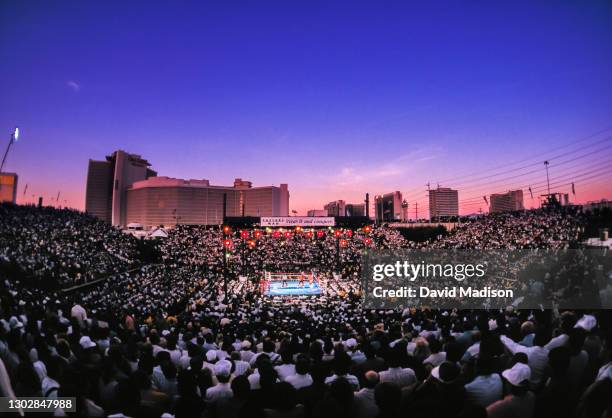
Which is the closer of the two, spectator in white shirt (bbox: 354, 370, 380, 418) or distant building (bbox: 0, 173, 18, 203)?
spectator in white shirt (bbox: 354, 370, 380, 418)

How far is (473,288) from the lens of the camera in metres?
19.5

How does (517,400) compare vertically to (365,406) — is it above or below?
above

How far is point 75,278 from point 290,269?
75.3ft

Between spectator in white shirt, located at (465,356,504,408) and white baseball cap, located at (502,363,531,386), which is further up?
white baseball cap, located at (502,363,531,386)

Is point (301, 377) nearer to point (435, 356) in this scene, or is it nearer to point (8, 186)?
point (435, 356)

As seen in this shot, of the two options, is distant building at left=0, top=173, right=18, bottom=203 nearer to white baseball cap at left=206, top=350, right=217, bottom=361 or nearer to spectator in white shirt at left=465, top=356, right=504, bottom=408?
white baseball cap at left=206, top=350, right=217, bottom=361

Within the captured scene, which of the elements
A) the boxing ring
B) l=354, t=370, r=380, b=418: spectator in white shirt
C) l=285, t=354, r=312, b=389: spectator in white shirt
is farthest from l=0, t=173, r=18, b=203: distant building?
l=354, t=370, r=380, b=418: spectator in white shirt

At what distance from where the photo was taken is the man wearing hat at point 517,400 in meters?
3.14

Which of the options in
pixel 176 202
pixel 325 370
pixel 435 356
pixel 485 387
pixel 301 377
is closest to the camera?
pixel 485 387

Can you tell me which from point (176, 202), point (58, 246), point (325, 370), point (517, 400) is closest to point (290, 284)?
point (58, 246)

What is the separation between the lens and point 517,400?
320 cm

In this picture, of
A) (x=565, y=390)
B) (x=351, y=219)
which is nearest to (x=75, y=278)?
(x=565, y=390)

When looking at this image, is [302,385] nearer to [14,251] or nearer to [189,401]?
[189,401]

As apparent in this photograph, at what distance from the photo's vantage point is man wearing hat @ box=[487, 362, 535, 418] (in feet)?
10.3
